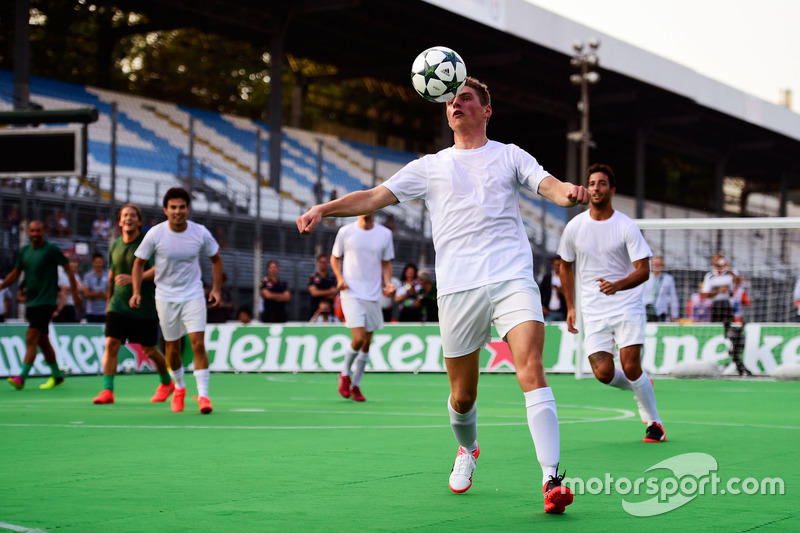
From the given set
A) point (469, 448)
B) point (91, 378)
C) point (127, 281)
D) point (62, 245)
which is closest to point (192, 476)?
point (469, 448)

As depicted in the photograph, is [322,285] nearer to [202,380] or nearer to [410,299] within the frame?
[410,299]

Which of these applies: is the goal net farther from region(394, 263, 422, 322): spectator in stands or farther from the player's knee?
the player's knee

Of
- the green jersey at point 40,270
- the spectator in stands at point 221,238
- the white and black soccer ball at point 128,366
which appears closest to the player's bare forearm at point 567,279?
the green jersey at point 40,270

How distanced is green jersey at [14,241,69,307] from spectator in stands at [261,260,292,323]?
7.15 metres

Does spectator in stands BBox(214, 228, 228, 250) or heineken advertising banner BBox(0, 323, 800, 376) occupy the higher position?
spectator in stands BBox(214, 228, 228, 250)

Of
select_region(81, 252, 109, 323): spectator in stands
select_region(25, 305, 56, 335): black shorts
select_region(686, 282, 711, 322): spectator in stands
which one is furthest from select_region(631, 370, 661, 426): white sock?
select_region(81, 252, 109, 323): spectator in stands

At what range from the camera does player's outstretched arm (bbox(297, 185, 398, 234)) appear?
18.5 ft

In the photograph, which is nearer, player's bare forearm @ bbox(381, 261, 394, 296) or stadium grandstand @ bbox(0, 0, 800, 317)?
player's bare forearm @ bbox(381, 261, 394, 296)

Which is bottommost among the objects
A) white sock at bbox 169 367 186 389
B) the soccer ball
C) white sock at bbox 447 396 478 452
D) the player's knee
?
white sock at bbox 169 367 186 389

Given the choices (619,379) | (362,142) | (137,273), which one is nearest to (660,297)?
(619,379)

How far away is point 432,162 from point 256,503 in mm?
2123

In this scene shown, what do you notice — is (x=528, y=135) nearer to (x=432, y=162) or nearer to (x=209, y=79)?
(x=209, y=79)

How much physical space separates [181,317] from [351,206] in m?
6.05

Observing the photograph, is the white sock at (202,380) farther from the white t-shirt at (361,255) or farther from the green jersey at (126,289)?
the white t-shirt at (361,255)
